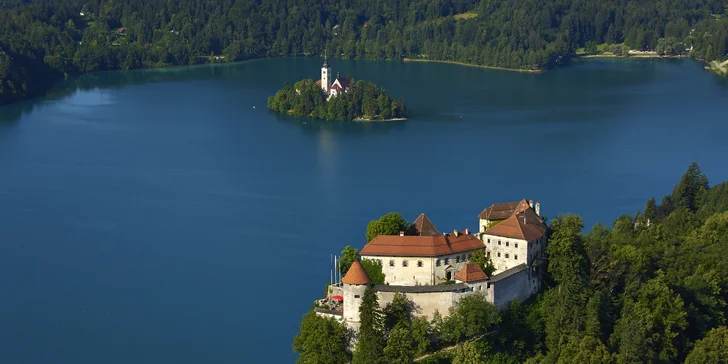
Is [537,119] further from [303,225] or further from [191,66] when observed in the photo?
[191,66]

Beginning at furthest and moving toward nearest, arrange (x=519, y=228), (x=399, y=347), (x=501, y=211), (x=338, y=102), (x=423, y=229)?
(x=338, y=102) → (x=501, y=211) → (x=423, y=229) → (x=519, y=228) → (x=399, y=347)

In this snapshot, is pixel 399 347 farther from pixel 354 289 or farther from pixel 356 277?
pixel 356 277

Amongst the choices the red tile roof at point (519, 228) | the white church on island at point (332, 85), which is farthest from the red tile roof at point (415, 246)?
the white church on island at point (332, 85)

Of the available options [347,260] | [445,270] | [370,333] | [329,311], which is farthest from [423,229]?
[370,333]

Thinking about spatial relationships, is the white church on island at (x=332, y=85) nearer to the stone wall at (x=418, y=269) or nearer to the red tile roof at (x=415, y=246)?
the red tile roof at (x=415, y=246)

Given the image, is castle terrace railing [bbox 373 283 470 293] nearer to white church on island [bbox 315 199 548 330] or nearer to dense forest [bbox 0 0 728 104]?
white church on island [bbox 315 199 548 330]

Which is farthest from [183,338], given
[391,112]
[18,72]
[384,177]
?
[18,72]
